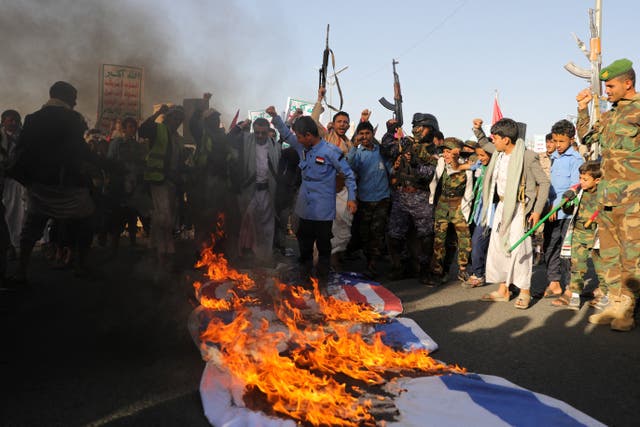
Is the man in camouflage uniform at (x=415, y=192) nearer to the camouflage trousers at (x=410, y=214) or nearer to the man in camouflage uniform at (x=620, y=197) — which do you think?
the camouflage trousers at (x=410, y=214)

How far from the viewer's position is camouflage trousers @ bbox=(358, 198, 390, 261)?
7.28m

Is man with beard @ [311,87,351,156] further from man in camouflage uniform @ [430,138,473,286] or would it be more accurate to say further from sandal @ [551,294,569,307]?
sandal @ [551,294,569,307]

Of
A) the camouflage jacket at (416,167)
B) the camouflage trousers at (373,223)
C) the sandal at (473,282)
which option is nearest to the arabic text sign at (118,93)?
the camouflage trousers at (373,223)

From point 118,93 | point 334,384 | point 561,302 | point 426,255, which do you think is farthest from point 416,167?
point 118,93

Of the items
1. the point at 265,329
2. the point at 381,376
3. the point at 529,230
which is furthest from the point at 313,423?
the point at 529,230

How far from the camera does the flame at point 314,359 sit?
2902mm

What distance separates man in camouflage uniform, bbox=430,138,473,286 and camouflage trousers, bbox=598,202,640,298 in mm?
1882

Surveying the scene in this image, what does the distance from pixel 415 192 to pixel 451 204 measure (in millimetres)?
521

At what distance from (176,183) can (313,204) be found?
8.36ft

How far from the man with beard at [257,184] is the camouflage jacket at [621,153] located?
15.5 feet

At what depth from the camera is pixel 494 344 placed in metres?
4.40

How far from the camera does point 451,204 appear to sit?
6.82 m

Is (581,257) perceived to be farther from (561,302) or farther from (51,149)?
(51,149)

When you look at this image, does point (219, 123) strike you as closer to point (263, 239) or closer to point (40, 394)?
point (263, 239)
